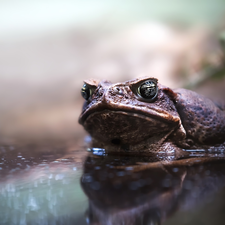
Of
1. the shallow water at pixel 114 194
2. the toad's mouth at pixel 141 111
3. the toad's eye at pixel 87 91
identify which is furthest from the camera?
the toad's eye at pixel 87 91

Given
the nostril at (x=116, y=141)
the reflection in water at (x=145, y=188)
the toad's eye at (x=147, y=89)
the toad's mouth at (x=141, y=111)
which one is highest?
the toad's eye at (x=147, y=89)

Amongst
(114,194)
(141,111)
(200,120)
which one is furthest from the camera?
(200,120)

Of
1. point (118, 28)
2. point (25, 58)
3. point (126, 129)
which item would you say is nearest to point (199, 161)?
point (126, 129)

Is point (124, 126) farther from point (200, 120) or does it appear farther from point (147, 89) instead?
point (200, 120)

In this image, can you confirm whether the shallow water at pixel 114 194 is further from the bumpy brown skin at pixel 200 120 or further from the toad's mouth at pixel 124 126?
the bumpy brown skin at pixel 200 120

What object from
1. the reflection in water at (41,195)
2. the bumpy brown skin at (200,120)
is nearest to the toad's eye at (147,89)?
the bumpy brown skin at (200,120)

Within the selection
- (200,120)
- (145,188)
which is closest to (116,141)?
(200,120)
